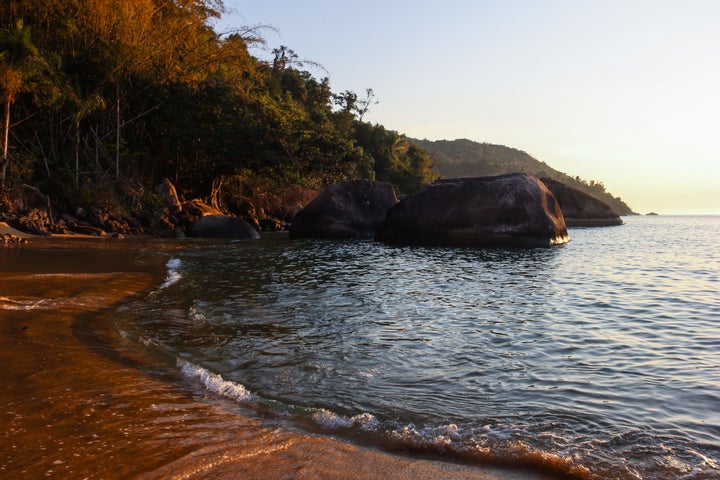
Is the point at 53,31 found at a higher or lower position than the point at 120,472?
higher

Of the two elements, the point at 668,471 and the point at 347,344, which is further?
the point at 347,344

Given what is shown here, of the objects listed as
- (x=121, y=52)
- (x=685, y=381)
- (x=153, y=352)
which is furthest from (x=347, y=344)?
(x=121, y=52)

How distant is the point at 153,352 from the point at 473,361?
116 inches

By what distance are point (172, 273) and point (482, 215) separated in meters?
12.4

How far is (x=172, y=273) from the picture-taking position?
35.1 feet

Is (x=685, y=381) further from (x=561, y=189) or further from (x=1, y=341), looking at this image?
(x=561, y=189)

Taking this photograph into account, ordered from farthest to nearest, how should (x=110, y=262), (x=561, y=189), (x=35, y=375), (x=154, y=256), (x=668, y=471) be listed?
1. (x=561, y=189)
2. (x=154, y=256)
3. (x=110, y=262)
4. (x=35, y=375)
5. (x=668, y=471)

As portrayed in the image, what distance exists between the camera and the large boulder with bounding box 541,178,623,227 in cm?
4638

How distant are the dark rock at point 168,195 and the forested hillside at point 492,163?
103 metres

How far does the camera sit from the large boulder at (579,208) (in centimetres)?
4638

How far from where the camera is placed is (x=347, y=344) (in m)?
5.78

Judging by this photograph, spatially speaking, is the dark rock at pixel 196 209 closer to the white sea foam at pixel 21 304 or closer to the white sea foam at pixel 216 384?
the white sea foam at pixel 21 304

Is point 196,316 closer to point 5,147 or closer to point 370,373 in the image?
point 370,373

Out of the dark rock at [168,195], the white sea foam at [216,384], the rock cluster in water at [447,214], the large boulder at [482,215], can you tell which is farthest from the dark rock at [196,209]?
the white sea foam at [216,384]
